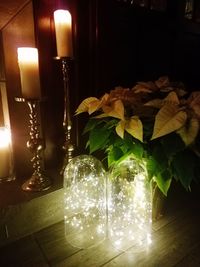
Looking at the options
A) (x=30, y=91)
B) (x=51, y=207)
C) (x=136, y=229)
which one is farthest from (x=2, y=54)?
(x=136, y=229)

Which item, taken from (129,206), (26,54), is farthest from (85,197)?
(26,54)

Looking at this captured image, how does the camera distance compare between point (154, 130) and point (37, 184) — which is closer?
point (154, 130)

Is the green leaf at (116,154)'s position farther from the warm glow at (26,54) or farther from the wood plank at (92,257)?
the warm glow at (26,54)

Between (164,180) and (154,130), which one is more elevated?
(154,130)

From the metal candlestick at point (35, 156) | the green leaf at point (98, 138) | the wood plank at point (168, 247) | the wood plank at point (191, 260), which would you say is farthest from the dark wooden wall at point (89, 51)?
the wood plank at point (191, 260)

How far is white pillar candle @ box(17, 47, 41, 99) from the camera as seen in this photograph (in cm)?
77

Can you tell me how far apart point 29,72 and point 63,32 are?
18cm

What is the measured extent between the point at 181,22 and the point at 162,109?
0.92 metres

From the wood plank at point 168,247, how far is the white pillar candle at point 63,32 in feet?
2.31

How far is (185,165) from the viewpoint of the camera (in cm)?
69

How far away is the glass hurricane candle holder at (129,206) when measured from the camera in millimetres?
822

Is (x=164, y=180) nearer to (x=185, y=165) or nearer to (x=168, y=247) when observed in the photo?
(x=185, y=165)

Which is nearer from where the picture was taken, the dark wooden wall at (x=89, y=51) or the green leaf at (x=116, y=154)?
the green leaf at (x=116, y=154)

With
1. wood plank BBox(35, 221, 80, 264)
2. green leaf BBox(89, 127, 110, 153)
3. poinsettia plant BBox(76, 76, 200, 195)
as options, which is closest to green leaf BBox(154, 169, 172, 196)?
poinsettia plant BBox(76, 76, 200, 195)
